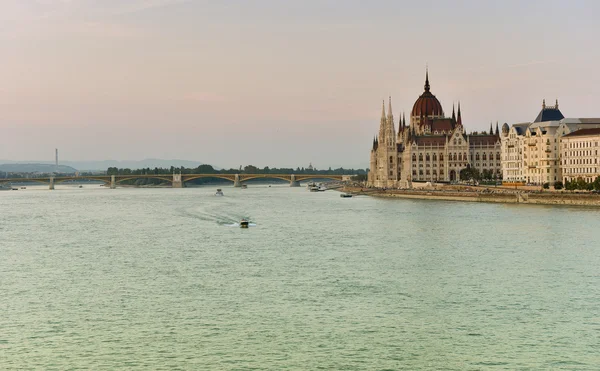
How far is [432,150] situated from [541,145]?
135ft

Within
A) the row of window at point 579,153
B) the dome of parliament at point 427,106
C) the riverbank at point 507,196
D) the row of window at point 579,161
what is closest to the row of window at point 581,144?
the row of window at point 579,153

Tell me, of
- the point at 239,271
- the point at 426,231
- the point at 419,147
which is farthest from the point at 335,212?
the point at 419,147

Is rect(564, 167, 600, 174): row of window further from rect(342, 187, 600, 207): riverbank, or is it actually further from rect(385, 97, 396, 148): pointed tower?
rect(385, 97, 396, 148): pointed tower

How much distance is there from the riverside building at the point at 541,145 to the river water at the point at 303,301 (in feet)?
203

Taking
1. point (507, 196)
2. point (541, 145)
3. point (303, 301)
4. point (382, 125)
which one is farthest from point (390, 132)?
point (303, 301)

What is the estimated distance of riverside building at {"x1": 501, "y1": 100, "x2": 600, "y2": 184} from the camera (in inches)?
4569

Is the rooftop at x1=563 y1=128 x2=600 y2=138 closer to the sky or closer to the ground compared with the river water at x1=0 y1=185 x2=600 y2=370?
closer to the sky

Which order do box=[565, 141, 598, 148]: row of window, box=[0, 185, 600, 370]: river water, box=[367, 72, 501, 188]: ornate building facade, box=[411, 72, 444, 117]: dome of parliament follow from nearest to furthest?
box=[0, 185, 600, 370]: river water
box=[565, 141, 598, 148]: row of window
box=[367, 72, 501, 188]: ornate building facade
box=[411, 72, 444, 117]: dome of parliament

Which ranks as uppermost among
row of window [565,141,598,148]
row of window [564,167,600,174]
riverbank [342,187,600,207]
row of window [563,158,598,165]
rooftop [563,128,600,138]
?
rooftop [563,128,600,138]

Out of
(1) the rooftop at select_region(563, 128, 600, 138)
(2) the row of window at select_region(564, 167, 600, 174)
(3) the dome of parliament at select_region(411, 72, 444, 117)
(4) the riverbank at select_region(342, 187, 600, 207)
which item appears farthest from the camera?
(3) the dome of parliament at select_region(411, 72, 444, 117)

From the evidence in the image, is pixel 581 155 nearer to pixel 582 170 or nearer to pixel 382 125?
pixel 582 170

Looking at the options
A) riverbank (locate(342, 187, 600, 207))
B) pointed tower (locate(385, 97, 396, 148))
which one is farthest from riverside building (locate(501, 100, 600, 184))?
pointed tower (locate(385, 97, 396, 148))

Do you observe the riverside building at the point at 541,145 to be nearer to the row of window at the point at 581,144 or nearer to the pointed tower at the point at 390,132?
the row of window at the point at 581,144

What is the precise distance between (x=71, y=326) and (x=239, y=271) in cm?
1225
